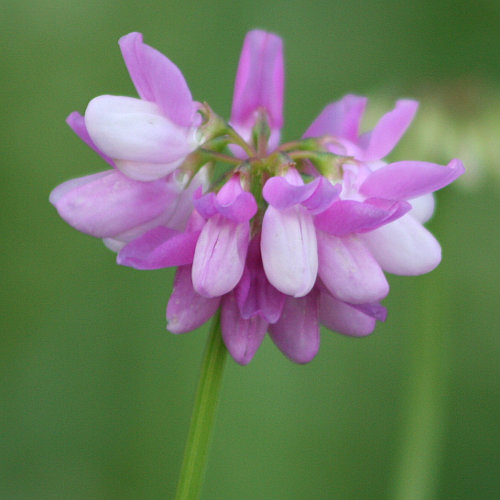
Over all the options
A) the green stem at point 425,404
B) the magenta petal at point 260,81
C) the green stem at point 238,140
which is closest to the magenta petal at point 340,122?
the magenta petal at point 260,81

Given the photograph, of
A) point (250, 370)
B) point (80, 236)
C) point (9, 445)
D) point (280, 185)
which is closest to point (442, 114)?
point (250, 370)

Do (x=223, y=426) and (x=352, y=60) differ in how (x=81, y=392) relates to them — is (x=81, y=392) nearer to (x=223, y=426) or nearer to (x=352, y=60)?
(x=223, y=426)

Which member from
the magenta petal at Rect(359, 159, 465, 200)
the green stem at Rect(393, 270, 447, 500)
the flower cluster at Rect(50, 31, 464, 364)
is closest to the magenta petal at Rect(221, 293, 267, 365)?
the flower cluster at Rect(50, 31, 464, 364)

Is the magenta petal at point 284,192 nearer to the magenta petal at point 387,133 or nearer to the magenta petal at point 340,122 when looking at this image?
the magenta petal at point 387,133

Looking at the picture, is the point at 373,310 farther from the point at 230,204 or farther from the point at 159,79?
the point at 159,79

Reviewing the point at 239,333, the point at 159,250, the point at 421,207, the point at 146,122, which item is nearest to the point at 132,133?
the point at 146,122
